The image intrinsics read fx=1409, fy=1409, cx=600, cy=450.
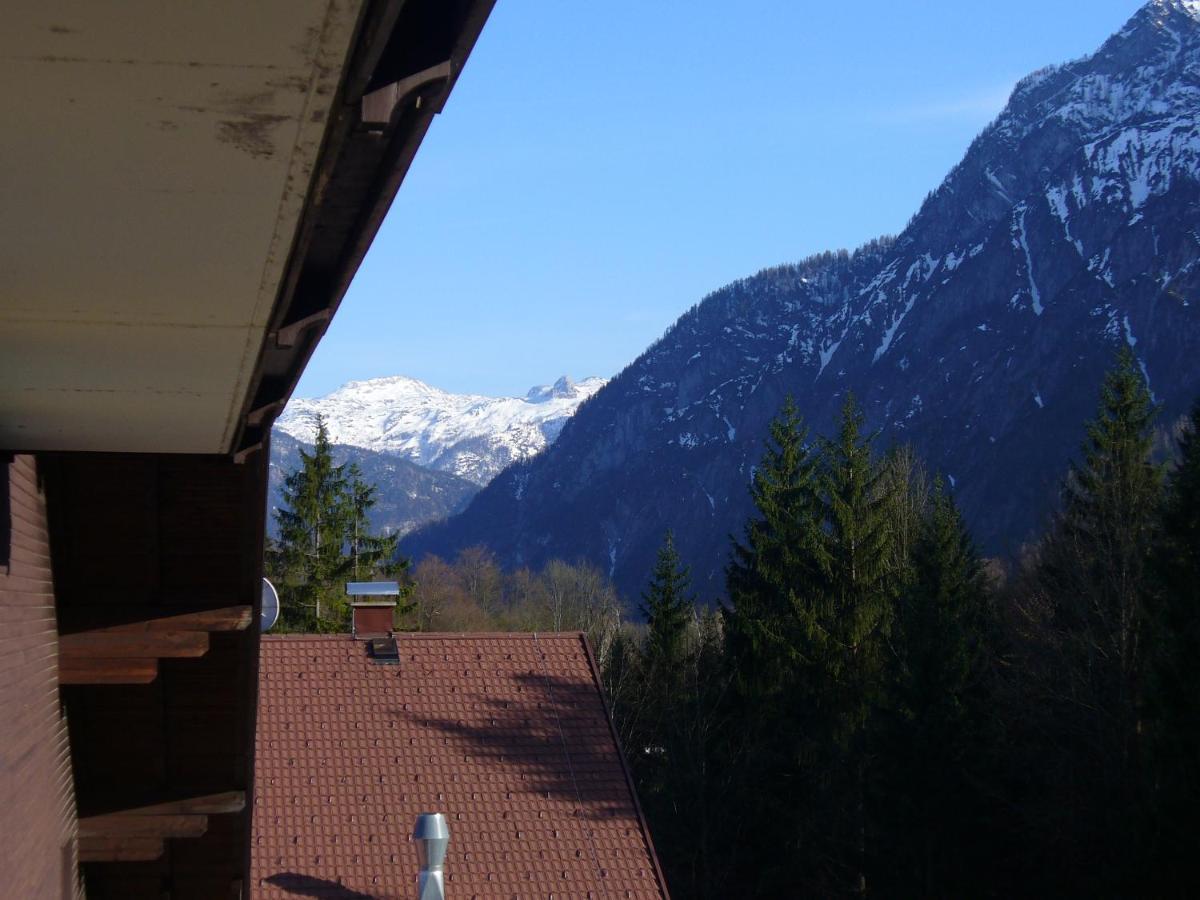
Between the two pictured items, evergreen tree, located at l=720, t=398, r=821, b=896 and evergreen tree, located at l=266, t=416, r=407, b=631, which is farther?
evergreen tree, located at l=266, t=416, r=407, b=631

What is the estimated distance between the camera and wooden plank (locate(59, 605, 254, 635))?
19.0 ft

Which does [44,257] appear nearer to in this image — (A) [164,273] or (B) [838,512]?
(A) [164,273]

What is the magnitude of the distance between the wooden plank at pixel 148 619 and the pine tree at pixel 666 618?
33863 mm

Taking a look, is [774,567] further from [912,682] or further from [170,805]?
[170,805]

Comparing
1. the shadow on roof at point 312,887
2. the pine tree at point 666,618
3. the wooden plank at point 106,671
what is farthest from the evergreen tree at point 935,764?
the wooden plank at point 106,671

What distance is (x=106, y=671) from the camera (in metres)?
5.84

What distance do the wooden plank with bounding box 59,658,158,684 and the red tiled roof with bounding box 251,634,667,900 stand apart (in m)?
10.7

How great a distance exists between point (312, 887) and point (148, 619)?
10955mm

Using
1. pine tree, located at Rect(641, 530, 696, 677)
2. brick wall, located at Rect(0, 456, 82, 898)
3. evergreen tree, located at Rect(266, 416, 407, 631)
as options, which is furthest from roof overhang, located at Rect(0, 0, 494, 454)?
evergreen tree, located at Rect(266, 416, 407, 631)

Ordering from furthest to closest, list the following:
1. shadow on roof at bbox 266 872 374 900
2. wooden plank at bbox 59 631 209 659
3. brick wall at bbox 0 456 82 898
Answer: shadow on roof at bbox 266 872 374 900
wooden plank at bbox 59 631 209 659
brick wall at bbox 0 456 82 898

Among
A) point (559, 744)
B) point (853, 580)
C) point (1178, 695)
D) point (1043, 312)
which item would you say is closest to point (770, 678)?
point (853, 580)

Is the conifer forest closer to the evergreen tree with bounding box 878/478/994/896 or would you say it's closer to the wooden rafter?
the evergreen tree with bounding box 878/478/994/896

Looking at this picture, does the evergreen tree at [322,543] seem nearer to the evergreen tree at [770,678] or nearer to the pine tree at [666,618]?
the pine tree at [666,618]

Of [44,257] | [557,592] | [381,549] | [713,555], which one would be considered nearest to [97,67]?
[44,257]
